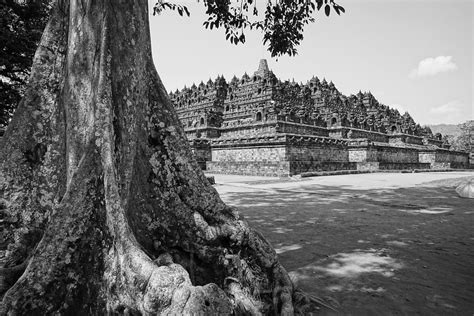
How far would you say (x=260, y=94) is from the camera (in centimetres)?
3042

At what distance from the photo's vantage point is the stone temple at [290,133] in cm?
→ 1914

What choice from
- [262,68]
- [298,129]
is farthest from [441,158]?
[262,68]

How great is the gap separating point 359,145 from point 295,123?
18.9 feet

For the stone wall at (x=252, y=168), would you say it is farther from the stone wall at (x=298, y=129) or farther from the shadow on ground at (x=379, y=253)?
the shadow on ground at (x=379, y=253)

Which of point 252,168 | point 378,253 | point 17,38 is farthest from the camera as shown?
point 252,168

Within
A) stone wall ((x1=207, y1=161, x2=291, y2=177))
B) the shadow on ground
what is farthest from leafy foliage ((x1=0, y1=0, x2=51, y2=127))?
stone wall ((x1=207, y1=161, x2=291, y2=177))

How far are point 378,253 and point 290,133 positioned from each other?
20.1m

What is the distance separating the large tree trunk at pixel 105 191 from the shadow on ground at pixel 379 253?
2.92 feet

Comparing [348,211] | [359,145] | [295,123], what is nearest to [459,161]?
[359,145]

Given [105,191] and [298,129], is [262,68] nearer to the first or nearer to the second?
[298,129]

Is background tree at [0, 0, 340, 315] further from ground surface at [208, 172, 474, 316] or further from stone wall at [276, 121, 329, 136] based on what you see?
stone wall at [276, 121, 329, 136]

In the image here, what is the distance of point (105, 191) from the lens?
2092 millimetres

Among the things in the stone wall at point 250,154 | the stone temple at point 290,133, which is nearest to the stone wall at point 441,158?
the stone temple at point 290,133

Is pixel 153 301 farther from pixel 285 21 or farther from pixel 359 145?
pixel 359 145
